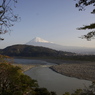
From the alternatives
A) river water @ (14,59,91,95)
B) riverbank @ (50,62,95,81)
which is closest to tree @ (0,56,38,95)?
river water @ (14,59,91,95)

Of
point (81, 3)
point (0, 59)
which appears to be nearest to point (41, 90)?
point (0, 59)

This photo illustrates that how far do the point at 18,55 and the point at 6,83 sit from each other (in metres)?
76.4

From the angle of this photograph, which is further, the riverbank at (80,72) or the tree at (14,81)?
the riverbank at (80,72)

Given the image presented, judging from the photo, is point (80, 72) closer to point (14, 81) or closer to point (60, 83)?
point (60, 83)

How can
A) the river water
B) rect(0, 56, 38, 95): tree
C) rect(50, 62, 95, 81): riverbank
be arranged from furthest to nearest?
rect(50, 62, 95, 81): riverbank, the river water, rect(0, 56, 38, 95): tree

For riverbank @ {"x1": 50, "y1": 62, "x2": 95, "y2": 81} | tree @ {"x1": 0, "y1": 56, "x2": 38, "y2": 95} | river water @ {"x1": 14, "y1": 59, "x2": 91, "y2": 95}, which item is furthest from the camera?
riverbank @ {"x1": 50, "y1": 62, "x2": 95, "y2": 81}

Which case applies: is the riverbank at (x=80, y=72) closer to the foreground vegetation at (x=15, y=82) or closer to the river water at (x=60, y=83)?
the river water at (x=60, y=83)

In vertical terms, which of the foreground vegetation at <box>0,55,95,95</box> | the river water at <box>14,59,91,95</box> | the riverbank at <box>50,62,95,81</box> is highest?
the foreground vegetation at <box>0,55,95,95</box>

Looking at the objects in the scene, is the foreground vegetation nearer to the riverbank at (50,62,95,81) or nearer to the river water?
the river water

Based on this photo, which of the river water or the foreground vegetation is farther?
the river water

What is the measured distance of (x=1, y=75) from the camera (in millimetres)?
8672

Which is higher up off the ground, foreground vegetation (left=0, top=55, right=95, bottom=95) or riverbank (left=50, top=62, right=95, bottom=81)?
foreground vegetation (left=0, top=55, right=95, bottom=95)

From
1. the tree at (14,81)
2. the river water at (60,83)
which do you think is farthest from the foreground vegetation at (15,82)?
the river water at (60,83)

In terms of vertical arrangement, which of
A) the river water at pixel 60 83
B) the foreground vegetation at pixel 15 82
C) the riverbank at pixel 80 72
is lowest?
the river water at pixel 60 83
